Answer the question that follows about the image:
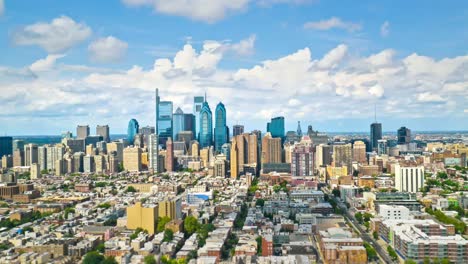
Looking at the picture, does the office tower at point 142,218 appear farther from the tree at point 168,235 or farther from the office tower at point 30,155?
the office tower at point 30,155

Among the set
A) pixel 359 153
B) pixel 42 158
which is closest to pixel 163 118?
pixel 42 158

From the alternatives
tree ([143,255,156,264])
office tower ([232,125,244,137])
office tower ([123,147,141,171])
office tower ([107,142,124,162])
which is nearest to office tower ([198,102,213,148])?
office tower ([232,125,244,137])

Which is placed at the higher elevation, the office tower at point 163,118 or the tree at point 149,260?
the office tower at point 163,118

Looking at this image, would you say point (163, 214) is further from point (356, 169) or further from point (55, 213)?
point (356, 169)

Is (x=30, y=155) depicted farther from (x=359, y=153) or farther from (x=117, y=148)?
(x=359, y=153)

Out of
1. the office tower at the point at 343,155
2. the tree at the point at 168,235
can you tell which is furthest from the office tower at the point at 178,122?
the tree at the point at 168,235

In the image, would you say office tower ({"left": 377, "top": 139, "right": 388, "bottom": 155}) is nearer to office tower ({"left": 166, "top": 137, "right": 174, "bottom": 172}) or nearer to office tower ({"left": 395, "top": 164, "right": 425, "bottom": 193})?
office tower ({"left": 166, "top": 137, "right": 174, "bottom": 172})

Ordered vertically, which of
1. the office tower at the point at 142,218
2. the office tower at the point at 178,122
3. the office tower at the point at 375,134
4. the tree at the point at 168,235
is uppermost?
the office tower at the point at 178,122
